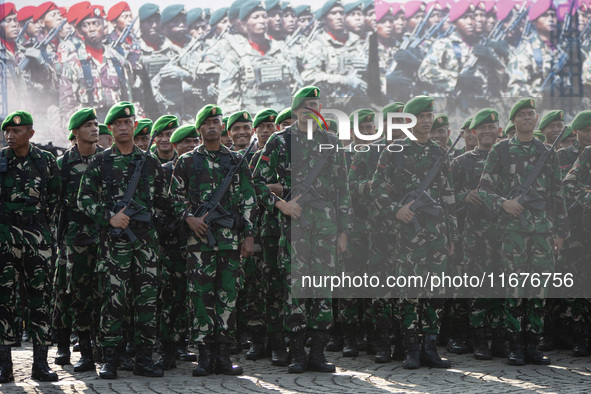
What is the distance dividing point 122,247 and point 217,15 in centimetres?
2288

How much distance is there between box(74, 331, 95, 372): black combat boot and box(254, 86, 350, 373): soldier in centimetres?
167

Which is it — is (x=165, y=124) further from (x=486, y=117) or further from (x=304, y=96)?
(x=486, y=117)

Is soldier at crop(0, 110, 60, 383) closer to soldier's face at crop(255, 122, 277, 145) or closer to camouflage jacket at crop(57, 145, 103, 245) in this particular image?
camouflage jacket at crop(57, 145, 103, 245)

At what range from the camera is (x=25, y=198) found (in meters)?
6.71

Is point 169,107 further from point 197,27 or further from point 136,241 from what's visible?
point 136,241

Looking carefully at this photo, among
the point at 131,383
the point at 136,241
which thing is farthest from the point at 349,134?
the point at 131,383

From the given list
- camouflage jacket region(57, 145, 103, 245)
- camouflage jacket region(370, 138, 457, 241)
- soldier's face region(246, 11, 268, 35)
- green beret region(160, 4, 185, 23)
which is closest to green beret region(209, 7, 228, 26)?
soldier's face region(246, 11, 268, 35)

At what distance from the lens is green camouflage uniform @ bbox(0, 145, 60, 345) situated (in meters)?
6.65

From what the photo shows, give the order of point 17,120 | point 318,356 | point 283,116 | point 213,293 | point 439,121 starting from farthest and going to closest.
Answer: point 439,121, point 283,116, point 318,356, point 213,293, point 17,120

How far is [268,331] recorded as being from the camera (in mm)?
7898

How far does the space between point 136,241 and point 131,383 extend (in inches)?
42.8

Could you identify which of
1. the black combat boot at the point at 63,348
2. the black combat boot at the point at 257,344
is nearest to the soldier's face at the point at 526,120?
the black combat boot at the point at 257,344

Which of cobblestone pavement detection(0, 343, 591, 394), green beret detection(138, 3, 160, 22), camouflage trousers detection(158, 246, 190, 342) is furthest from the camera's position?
green beret detection(138, 3, 160, 22)

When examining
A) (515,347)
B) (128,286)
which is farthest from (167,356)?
(515,347)
